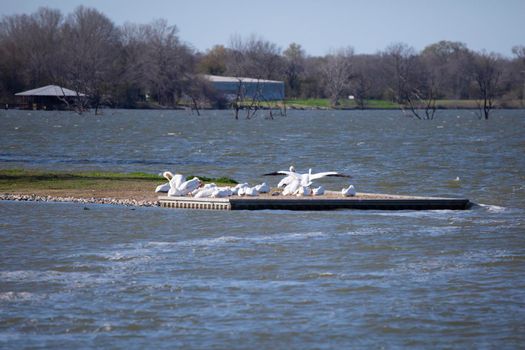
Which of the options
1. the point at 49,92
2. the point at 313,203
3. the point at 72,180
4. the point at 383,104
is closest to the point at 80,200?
the point at 72,180

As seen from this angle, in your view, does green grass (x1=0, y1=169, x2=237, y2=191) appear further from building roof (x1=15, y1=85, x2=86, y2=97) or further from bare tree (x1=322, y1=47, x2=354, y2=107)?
bare tree (x1=322, y1=47, x2=354, y2=107)

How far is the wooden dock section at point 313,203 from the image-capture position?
26484mm

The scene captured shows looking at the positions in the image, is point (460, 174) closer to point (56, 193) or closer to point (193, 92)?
point (56, 193)

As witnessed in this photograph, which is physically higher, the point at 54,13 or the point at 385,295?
the point at 54,13

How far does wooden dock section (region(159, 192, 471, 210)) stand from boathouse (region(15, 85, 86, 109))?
352ft

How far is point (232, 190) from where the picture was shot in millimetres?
27703

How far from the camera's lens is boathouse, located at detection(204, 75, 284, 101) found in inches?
6392

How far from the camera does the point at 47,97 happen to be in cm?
13638

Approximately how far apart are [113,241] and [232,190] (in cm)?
592

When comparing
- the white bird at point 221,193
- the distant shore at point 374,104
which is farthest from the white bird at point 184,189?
the distant shore at point 374,104

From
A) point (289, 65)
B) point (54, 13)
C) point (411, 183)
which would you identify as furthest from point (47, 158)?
point (289, 65)

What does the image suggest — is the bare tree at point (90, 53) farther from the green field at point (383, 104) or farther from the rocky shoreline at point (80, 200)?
the rocky shoreline at point (80, 200)

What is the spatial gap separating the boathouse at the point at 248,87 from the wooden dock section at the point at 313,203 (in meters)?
129

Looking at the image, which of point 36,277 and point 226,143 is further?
point 226,143
